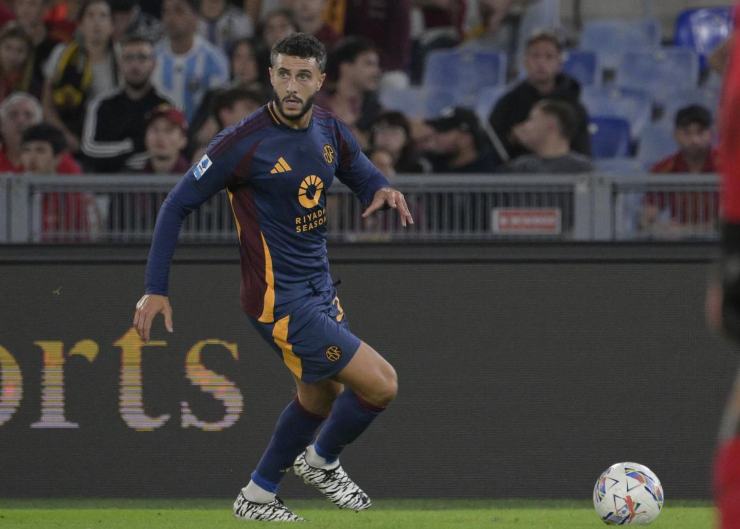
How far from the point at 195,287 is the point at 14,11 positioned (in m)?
6.17

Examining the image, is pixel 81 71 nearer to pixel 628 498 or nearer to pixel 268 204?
pixel 268 204

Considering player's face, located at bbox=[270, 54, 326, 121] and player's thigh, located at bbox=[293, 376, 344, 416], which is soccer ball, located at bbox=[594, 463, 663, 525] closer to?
player's thigh, located at bbox=[293, 376, 344, 416]

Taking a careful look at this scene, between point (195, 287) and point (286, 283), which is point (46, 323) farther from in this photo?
point (286, 283)

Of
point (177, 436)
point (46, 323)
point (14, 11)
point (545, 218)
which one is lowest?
point (177, 436)

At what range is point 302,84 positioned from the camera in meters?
6.51

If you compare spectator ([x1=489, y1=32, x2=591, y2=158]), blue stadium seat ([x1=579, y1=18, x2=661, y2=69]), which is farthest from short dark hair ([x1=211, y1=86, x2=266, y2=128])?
blue stadium seat ([x1=579, y1=18, x2=661, y2=69])

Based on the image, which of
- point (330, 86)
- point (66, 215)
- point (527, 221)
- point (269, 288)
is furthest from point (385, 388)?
point (330, 86)

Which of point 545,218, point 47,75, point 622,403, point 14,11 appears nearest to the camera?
point 622,403

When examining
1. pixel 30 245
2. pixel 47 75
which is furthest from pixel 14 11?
pixel 30 245

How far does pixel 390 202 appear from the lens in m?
6.66

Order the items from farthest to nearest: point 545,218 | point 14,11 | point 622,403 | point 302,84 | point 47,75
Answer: point 14,11, point 47,75, point 545,218, point 622,403, point 302,84

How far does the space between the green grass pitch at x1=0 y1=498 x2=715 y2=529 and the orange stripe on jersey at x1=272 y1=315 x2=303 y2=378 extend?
2.39ft

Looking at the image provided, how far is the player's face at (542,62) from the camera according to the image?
11.7 m

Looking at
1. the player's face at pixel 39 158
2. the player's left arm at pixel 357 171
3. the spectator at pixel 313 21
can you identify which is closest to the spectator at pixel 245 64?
the spectator at pixel 313 21
